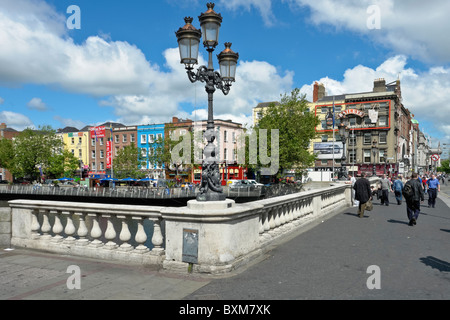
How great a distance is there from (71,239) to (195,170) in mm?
54547

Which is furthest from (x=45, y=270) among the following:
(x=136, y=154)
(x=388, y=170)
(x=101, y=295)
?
(x=388, y=170)

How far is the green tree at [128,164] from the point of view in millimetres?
55000

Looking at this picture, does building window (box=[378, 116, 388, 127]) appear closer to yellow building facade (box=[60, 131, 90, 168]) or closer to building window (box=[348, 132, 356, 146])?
building window (box=[348, 132, 356, 146])

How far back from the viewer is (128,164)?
185 feet

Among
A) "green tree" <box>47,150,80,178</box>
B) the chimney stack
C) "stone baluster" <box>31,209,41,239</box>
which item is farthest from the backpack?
the chimney stack

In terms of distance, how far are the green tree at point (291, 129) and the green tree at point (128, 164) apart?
23.2 meters

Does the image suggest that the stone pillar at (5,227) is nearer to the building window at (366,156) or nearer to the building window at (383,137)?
the building window at (366,156)

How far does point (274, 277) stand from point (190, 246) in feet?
4.46

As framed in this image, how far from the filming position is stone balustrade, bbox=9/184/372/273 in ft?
17.7

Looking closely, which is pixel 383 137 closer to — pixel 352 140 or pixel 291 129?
pixel 352 140

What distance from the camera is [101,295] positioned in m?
4.42

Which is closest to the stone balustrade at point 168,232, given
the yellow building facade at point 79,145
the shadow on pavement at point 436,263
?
the shadow on pavement at point 436,263

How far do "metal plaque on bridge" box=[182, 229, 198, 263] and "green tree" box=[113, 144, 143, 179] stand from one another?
51210mm
